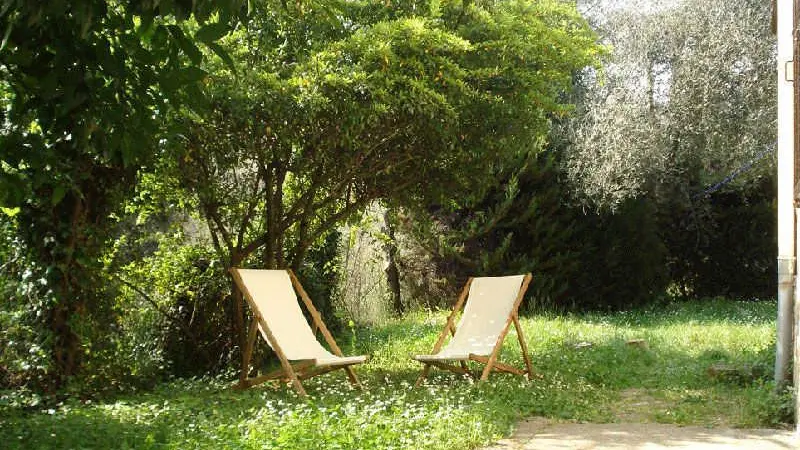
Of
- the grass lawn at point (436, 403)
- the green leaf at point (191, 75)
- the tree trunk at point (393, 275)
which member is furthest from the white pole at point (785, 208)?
the tree trunk at point (393, 275)

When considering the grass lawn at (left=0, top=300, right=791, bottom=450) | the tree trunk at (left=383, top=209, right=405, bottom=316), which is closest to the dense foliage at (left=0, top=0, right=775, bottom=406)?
the grass lawn at (left=0, top=300, right=791, bottom=450)

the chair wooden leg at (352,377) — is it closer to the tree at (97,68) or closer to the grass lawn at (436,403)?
the grass lawn at (436,403)

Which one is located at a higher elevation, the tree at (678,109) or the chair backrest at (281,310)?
the tree at (678,109)

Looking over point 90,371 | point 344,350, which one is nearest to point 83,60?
point 90,371

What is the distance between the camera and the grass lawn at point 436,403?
436 centimetres

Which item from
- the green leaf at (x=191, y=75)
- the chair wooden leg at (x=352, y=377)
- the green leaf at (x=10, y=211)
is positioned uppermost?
the green leaf at (x=191, y=75)

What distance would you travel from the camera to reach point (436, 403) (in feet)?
17.4

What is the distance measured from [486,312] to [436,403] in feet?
6.27

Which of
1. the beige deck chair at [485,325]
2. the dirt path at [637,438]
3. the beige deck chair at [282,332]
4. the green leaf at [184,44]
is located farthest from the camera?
the beige deck chair at [485,325]

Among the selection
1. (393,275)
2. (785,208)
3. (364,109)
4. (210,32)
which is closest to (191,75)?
(210,32)

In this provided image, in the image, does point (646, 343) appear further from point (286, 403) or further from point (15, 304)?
point (15, 304)

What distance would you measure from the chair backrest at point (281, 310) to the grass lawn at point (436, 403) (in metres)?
0.31

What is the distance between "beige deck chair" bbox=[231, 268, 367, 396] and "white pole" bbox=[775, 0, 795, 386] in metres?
2.81

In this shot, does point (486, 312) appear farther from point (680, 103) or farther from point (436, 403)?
point (680, 103)
